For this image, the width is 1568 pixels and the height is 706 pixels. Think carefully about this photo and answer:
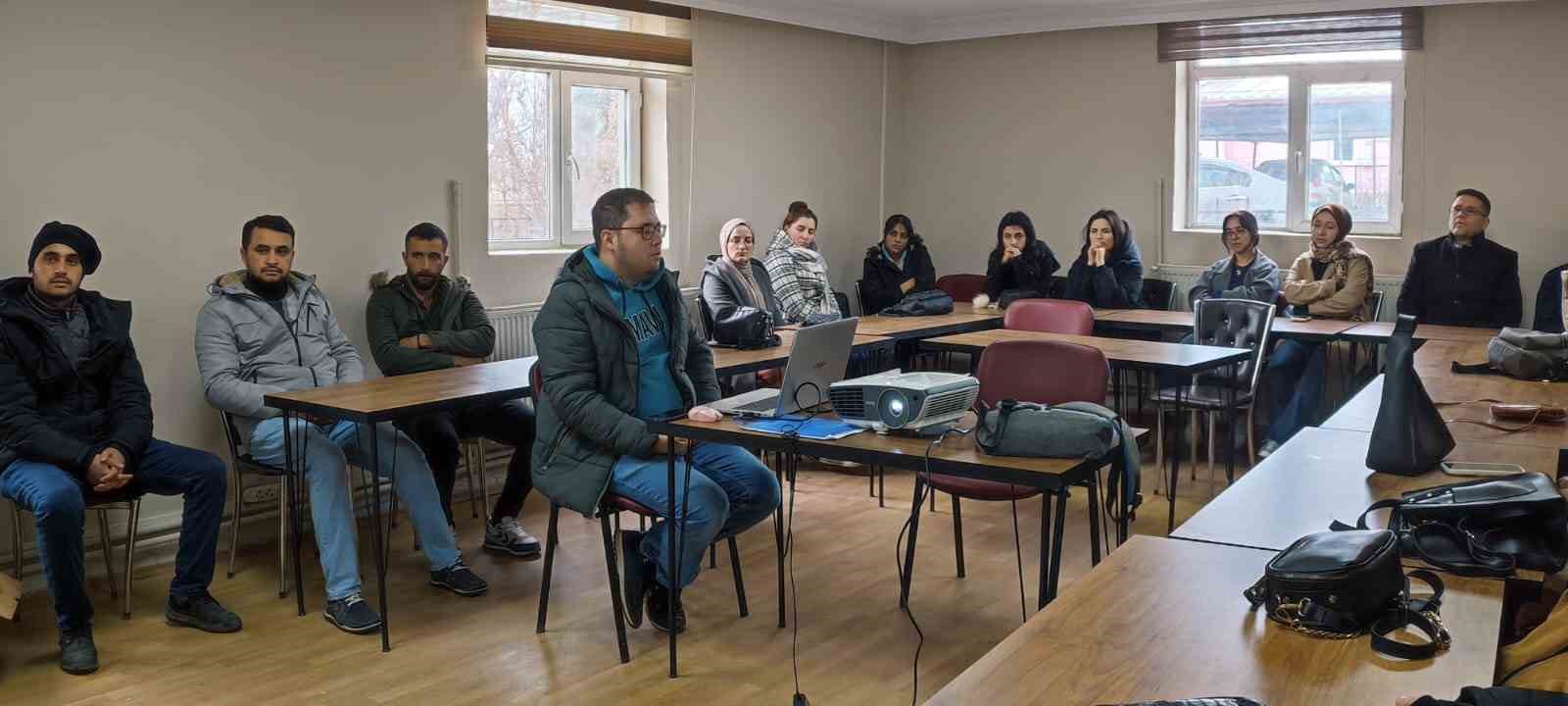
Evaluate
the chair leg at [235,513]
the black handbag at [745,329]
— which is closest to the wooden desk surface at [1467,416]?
the black handbag at [745,329]

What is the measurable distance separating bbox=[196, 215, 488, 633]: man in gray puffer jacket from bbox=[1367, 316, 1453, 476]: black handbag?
2769mm

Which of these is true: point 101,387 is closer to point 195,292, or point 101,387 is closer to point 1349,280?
point 195,292

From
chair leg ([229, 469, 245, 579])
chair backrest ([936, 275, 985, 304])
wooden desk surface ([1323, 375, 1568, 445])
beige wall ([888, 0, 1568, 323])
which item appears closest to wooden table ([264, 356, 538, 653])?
chair leg ([229, 469, 245, 579])

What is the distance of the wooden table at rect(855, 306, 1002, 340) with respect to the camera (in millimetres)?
6023

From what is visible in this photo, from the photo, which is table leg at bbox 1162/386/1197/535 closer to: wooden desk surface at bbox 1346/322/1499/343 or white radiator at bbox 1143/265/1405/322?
wooden desk surface at bbox 1346/322/1499/343

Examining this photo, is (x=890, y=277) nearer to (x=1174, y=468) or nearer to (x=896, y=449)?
(x=1174, y=468)

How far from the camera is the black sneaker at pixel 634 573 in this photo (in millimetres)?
3830

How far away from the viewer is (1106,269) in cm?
736

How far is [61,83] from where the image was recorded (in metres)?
4.53

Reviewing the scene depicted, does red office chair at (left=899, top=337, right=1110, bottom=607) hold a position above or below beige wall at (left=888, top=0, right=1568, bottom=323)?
below

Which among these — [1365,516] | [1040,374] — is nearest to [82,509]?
[1040,374]

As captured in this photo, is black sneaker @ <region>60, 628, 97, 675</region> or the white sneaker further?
the white sneaker

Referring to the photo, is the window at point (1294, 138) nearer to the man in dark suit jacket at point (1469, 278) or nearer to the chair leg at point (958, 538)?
the man in dark suit jacket at point (1469, 278)

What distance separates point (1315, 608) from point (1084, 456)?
3.72 feet
